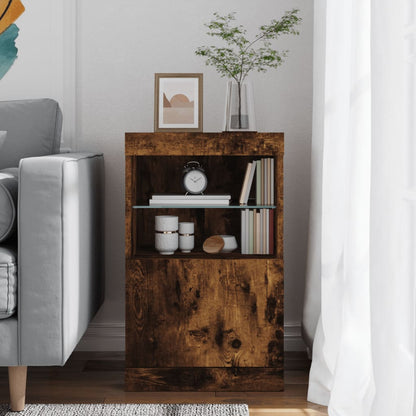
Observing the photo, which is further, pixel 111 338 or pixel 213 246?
pixel 111 338

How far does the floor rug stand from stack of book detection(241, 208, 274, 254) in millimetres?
519

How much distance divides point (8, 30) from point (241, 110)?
107 cm

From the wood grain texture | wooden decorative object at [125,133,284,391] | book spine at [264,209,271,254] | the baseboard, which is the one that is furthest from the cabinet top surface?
the baseboard

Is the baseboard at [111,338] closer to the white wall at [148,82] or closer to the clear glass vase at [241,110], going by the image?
the white wall at [148,82]

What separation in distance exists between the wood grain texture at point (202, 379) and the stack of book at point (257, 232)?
1.33 feet

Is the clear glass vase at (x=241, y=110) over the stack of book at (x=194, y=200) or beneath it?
over

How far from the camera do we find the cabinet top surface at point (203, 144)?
189 cm

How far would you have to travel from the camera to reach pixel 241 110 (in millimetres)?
2018

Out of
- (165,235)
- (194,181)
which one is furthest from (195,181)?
(165,235)

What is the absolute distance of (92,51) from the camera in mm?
2352

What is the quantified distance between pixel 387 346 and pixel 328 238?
0.66m

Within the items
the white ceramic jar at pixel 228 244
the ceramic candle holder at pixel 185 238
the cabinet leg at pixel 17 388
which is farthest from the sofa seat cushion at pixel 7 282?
the white ceramic jar at pixel 228 244

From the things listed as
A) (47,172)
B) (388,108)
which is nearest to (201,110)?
(47,172)

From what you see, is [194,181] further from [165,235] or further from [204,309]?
[204,309]
